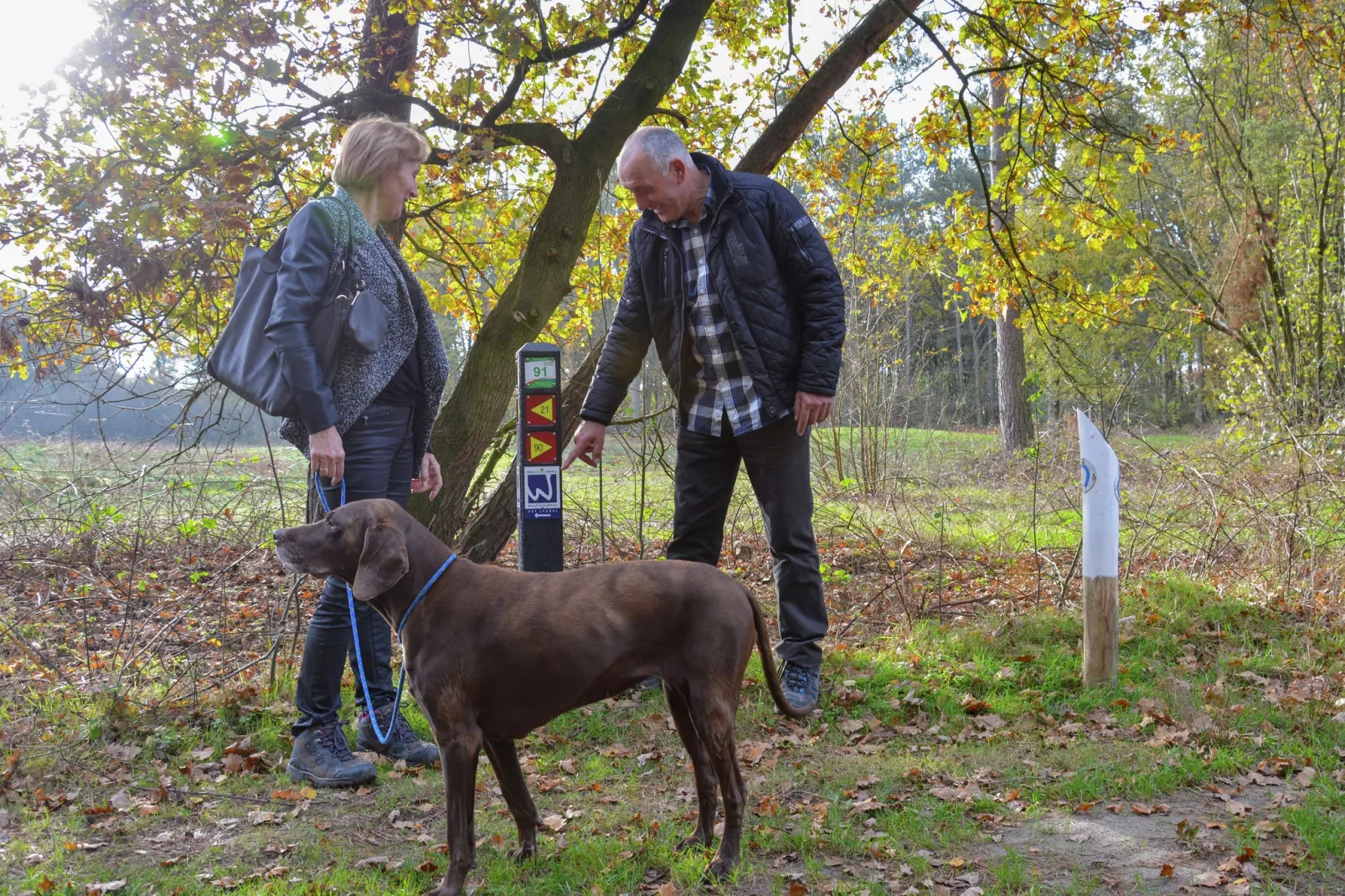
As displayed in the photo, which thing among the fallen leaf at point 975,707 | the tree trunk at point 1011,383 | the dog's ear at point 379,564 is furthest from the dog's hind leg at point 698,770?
the tree trunk at point 1011,383

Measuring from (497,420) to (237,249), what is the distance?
231 cm

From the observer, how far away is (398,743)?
→ 4293mm

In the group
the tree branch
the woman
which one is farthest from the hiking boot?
the tree branch

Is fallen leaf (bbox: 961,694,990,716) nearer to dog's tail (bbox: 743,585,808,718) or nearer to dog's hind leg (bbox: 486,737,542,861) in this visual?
dog's tail (bbox: 743,585,808,718)

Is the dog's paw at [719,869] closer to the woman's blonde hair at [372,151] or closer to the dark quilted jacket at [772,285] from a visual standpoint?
the dark quilted jacket at [772,285]

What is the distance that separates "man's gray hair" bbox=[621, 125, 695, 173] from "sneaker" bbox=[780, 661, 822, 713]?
2.46 metres

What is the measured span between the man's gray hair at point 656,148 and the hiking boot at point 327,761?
2.86 meters

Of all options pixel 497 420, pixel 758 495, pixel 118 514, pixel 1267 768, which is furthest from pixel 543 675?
pixel 118 514

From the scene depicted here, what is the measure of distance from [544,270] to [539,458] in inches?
98.1

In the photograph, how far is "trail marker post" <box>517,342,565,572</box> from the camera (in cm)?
452

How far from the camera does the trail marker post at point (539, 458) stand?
452cm

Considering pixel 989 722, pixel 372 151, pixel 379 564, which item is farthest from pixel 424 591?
pixel 989 722

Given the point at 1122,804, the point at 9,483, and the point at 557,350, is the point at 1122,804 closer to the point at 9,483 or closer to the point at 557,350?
the point at 557,350

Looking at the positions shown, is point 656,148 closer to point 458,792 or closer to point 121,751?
point 458,792
